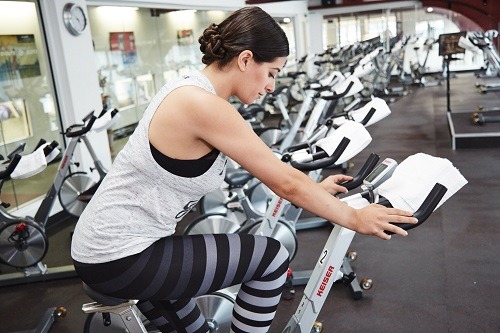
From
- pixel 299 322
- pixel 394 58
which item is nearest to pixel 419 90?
pixel 394 58

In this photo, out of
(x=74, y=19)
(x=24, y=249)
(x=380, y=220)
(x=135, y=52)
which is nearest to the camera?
(x=380, y=220)

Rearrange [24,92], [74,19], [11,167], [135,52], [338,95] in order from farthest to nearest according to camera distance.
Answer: [135,52]
[74,19]
[24,92]
[338,95]
[11,167]

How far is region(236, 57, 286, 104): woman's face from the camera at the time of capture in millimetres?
1280

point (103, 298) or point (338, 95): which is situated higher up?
point (338, 95)

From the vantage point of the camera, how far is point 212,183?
1.27m

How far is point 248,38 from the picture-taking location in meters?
1.23

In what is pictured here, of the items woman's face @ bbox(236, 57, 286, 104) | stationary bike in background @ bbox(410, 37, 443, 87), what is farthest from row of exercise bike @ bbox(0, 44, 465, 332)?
stationary bike in background @ bbox(410, 37, 443, 87)

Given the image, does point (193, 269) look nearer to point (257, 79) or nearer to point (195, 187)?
point (195, 187)

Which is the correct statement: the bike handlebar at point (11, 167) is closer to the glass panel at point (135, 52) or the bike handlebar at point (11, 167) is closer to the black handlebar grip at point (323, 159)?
the black handlebar grip at point (323, 159)

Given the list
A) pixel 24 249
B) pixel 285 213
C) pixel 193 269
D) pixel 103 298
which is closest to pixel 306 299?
pixel 193 269

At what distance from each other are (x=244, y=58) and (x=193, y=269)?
0.54 m

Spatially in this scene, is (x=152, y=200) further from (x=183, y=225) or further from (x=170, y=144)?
(x=183, y=225)

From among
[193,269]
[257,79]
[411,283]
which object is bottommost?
[411,283]

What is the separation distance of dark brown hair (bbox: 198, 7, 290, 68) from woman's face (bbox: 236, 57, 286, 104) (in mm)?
17
